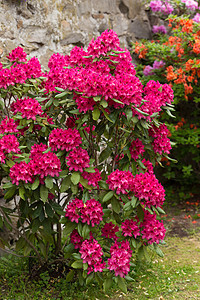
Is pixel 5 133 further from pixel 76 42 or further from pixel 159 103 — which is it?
pixel 76 42

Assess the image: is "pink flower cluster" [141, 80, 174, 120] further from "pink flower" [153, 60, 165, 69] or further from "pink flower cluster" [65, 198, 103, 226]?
"pink flower" [153, 60, 165, 69]

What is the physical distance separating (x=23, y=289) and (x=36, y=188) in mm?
843

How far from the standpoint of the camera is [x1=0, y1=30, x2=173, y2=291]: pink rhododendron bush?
204 centimetres

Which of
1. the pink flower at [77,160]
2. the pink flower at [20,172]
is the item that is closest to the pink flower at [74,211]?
the pink flower at [77,160]

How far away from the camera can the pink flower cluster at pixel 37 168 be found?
1959mm

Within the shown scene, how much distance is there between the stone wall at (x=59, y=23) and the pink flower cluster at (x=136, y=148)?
4.23ft

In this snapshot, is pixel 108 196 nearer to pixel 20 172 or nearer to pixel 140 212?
pixel 140 212

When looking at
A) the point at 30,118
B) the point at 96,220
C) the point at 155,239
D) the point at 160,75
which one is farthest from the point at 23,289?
the point at 160,75

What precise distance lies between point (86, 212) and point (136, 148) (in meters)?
0.55

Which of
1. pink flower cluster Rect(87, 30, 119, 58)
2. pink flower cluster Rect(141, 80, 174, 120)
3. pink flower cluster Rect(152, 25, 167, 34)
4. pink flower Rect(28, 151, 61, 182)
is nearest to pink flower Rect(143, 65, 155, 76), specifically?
pink flower cluster Rect(152, 25, 167, 34)

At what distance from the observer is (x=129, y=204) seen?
215 centimetres

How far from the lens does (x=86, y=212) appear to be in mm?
2107

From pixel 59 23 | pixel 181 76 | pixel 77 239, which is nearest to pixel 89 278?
pixel 77 239

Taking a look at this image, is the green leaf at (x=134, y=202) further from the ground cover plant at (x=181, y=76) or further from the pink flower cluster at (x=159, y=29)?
the pink flower cluster at (x=159, y=29)
